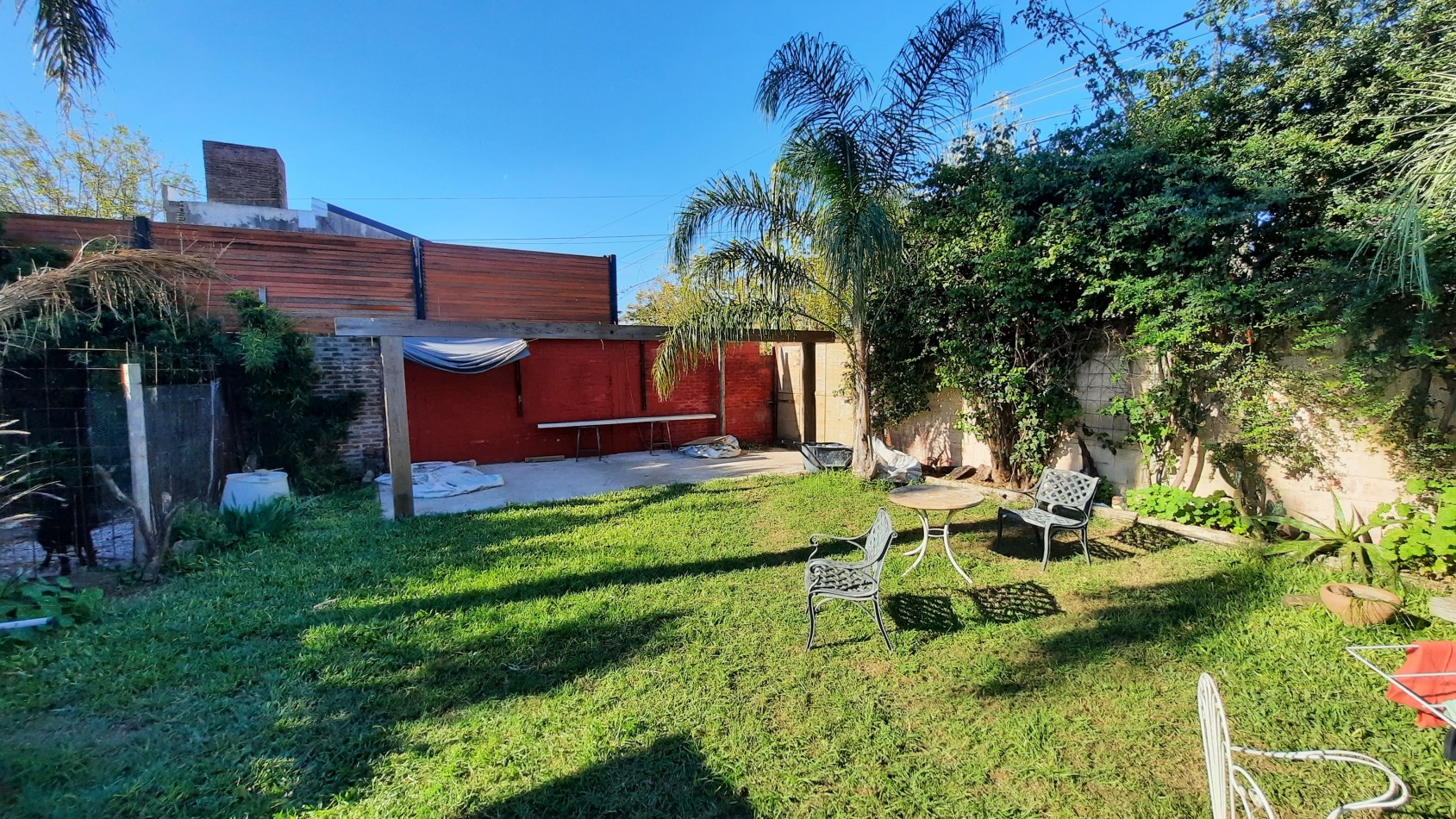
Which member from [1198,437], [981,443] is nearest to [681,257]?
[981,443]

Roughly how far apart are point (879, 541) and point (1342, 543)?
3.47 m

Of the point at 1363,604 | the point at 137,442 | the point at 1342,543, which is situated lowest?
the point at 1363,604

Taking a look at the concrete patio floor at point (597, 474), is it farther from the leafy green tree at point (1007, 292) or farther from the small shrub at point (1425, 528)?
the small shrub at point (1425, 528)

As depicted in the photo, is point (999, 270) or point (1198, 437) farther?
point (999, 270)

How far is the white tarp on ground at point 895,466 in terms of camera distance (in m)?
7.07

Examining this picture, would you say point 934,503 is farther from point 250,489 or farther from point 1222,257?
point 250,489

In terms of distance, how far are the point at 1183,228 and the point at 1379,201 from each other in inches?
39.3

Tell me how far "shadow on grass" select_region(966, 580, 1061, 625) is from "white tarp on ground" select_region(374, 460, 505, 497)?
597 centimetres

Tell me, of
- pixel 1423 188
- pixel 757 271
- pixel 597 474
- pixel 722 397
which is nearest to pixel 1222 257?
pixel 1423 188

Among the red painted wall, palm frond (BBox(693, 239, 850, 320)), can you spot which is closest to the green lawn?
palm frond (BBox(693, 239, 850, 320))

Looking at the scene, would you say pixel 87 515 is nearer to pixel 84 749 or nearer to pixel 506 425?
pixel 84 749

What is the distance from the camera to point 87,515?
4.15 metres

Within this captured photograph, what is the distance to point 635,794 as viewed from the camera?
206cm

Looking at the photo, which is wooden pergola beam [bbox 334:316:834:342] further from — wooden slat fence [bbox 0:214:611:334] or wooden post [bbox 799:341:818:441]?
wooden slat fence [bbox 0:214:611:334]
